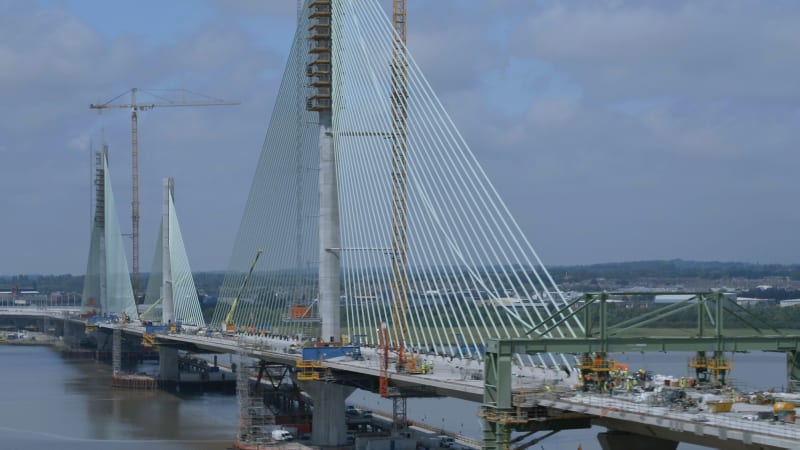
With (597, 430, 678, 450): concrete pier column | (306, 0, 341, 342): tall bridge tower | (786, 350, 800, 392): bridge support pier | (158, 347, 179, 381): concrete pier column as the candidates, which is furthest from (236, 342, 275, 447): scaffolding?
(158, 347, 179, 381): concrete pier column

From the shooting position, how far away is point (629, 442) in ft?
109

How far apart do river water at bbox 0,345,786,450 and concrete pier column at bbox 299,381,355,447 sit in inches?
195

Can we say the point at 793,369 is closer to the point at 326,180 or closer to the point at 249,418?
the point at 326,180

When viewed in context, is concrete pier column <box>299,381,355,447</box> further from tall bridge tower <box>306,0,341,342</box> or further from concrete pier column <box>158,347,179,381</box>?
concrete pier column <box>158,347,179,381</box>

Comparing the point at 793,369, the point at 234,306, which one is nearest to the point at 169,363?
the point at 234,306

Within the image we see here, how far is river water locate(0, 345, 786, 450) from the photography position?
186 ft

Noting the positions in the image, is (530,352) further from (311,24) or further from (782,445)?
(311,24)

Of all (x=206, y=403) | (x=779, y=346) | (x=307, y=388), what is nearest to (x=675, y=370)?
(x=206, y=403)

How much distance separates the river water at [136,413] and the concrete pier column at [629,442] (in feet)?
44.5

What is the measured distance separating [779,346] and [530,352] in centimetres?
974

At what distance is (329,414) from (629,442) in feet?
71.3

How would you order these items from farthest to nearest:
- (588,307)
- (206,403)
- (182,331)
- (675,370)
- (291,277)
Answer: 1. (182,331)
2. (675,370)
3. (206,403)
4. (291,277)
5. (588,307)

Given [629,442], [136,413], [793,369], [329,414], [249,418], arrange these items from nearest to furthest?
[629,442] → [793,369] → [329,414] → [249,418] → [136,413]

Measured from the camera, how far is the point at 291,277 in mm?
59625
